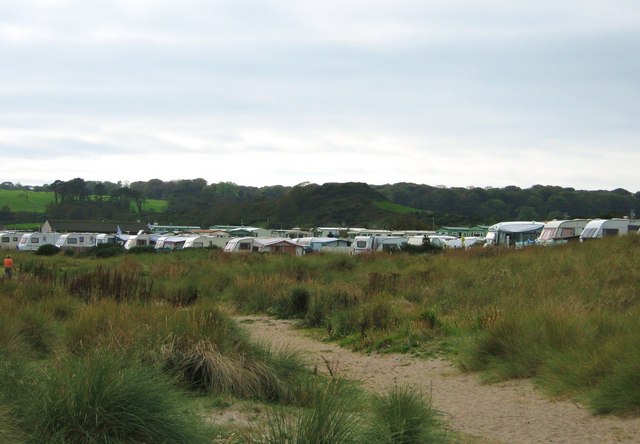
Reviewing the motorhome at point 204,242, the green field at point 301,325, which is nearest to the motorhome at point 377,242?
the motorhome at point 204,242

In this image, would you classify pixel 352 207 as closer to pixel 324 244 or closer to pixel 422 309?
pixel 324 244

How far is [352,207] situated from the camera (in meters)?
99.9

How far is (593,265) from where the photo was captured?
796 inches

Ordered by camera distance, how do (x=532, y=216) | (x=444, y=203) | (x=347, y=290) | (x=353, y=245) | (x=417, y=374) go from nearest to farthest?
(x=417, y=374) < (x=347, y=290) < (x=353, y=245) < (x=532, y=216) < (x=444, y=203)

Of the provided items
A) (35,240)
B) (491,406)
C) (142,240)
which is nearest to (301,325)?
(491,406)

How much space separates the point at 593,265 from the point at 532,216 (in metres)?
75.0

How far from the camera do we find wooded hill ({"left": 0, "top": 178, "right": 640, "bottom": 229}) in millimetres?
92938

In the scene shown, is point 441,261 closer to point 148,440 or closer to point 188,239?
point 148,440

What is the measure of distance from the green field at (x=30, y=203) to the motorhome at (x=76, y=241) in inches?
2403

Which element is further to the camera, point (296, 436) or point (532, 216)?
point (532, 216)

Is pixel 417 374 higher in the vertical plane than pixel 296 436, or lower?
lower

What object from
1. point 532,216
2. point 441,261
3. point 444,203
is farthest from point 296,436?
point 444,203

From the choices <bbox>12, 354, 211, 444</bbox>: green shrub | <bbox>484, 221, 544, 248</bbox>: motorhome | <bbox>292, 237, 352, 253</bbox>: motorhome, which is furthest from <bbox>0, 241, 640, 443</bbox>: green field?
<bbox>292, 237, 352, 253</bbox>: motorhome

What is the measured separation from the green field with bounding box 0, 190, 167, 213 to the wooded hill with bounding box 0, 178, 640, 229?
81cm
